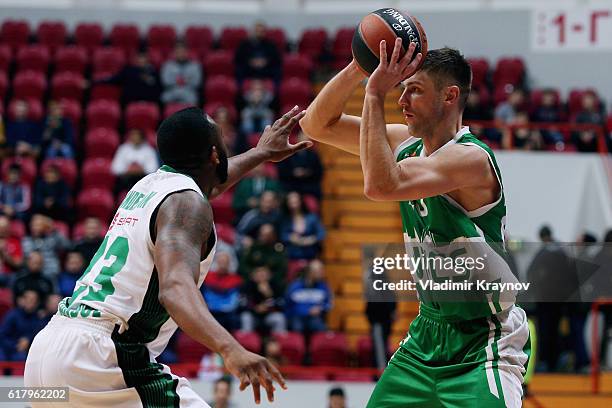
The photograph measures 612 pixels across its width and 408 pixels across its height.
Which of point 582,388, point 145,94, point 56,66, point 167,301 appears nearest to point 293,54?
point 145,94

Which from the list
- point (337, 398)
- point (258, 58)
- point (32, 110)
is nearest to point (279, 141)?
point (337, 398)

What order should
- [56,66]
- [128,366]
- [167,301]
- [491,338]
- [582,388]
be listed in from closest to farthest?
[167,301] < [128,366] < [491,338] < [582,388] < [56,66]

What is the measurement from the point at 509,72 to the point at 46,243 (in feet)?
29.3

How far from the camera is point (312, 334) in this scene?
10664mm

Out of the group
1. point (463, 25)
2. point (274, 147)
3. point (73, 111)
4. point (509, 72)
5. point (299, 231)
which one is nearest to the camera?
point (274, 147)

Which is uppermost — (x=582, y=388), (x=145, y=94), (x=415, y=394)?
(x=145, y=94)

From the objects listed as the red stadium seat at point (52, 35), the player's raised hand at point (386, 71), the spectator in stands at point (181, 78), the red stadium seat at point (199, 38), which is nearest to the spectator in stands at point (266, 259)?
the spectator in stands at point (181, 78)

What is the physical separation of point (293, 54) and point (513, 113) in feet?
13.0

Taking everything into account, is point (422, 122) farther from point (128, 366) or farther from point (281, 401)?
point (281, 401)

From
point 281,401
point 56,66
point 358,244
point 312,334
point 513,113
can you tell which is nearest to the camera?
point 281,401

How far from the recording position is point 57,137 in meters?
13.7

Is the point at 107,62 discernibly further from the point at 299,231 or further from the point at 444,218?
the point at 444,218

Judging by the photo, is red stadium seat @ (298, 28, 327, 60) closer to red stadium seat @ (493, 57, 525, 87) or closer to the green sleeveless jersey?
red stadium seat @ (493, 57, 525, 87)

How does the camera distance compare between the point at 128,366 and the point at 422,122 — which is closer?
the point at 128,366
